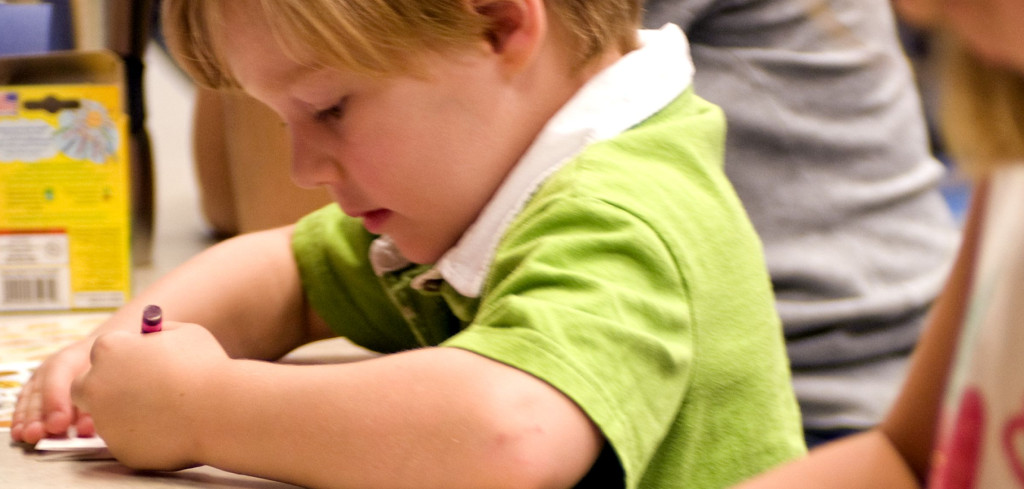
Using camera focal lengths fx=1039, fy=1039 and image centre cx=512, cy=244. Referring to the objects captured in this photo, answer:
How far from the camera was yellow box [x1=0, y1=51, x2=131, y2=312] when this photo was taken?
956 mm

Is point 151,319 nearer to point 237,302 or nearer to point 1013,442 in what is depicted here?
point 237,302

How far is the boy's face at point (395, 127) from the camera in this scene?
23.8 inches

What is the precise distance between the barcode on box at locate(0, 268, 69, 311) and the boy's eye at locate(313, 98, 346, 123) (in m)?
0.46

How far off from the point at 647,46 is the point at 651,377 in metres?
0.26

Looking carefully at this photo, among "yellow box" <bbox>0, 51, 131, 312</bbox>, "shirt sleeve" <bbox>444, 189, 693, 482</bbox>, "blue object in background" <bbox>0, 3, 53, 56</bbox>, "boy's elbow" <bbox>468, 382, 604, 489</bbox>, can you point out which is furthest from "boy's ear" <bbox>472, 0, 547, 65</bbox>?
A: "blue object in background" <bbox>0, 3, 53, 56</bbox>

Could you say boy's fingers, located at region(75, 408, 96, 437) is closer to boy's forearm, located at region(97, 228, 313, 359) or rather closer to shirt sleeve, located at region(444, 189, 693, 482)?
boy's forearm, located at region(97, 228, 313, 359)

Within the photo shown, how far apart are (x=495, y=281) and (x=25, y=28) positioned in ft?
2.72

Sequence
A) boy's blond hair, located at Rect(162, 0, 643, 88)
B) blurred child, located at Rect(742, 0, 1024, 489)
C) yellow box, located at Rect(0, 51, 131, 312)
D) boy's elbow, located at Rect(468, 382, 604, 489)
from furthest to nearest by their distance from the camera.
A: 1. yellow box, located at Rect(0, 51, 131, 312)
2. boy's blond hair, located at Rect(162, 0, 643, 88)
3. boy's elbow, located at Rect(468, 382, 604, 489)
4. blurred child, located at Rect(742, 0, 1024, 489)

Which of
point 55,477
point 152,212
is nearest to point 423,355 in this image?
point 55,477

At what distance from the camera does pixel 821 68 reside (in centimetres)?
88

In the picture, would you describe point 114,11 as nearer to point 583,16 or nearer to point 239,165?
point 239,165

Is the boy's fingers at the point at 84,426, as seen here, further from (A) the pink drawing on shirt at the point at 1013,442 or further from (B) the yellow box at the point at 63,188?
(A) the pink drawing on shirt at the point at 1013,442

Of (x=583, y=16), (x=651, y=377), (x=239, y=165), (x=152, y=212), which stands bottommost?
(x=152, y=212)

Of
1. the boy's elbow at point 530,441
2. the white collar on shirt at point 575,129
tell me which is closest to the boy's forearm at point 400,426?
the boy's elbow at point 530,441
